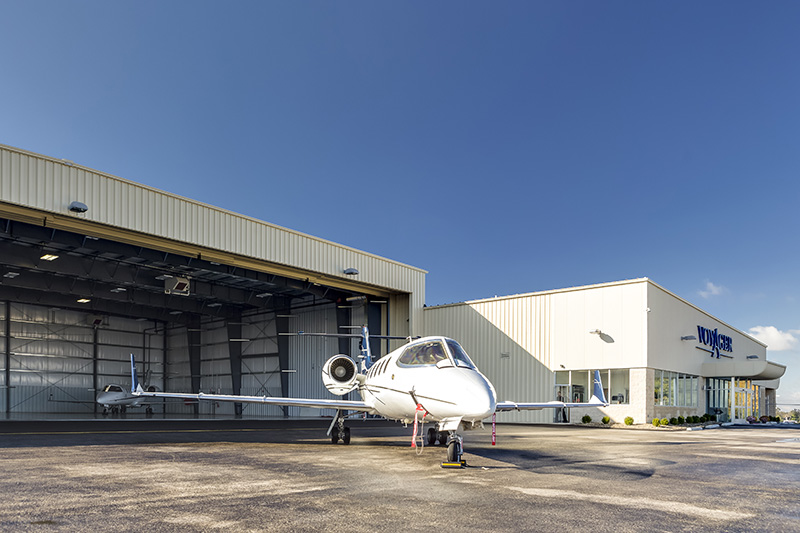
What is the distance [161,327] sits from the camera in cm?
5562

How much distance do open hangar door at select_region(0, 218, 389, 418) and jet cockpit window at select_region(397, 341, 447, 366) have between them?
1940 cm

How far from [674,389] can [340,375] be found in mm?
25877

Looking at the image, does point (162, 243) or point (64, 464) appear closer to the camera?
point (64, 464)

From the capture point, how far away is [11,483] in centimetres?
824

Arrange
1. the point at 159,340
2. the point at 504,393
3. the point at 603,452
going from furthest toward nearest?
the point at 159,340
the point at 504,393
the point at 603,452

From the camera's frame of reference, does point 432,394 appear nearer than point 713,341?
Yes

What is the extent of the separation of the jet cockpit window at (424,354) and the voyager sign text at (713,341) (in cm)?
3318

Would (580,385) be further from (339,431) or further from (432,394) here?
(432,394)

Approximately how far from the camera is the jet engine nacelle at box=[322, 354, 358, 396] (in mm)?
17062

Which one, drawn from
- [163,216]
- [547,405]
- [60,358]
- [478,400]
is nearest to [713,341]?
[547,405]

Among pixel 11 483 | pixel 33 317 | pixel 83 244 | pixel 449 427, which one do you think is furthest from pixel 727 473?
pixel 33 317

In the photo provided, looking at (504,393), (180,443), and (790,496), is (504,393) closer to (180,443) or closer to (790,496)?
(180,443)

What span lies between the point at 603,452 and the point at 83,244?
2255 centimetres

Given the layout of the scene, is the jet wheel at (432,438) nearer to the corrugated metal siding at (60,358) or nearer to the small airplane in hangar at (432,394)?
the small airplane in hangar at (432,394)
